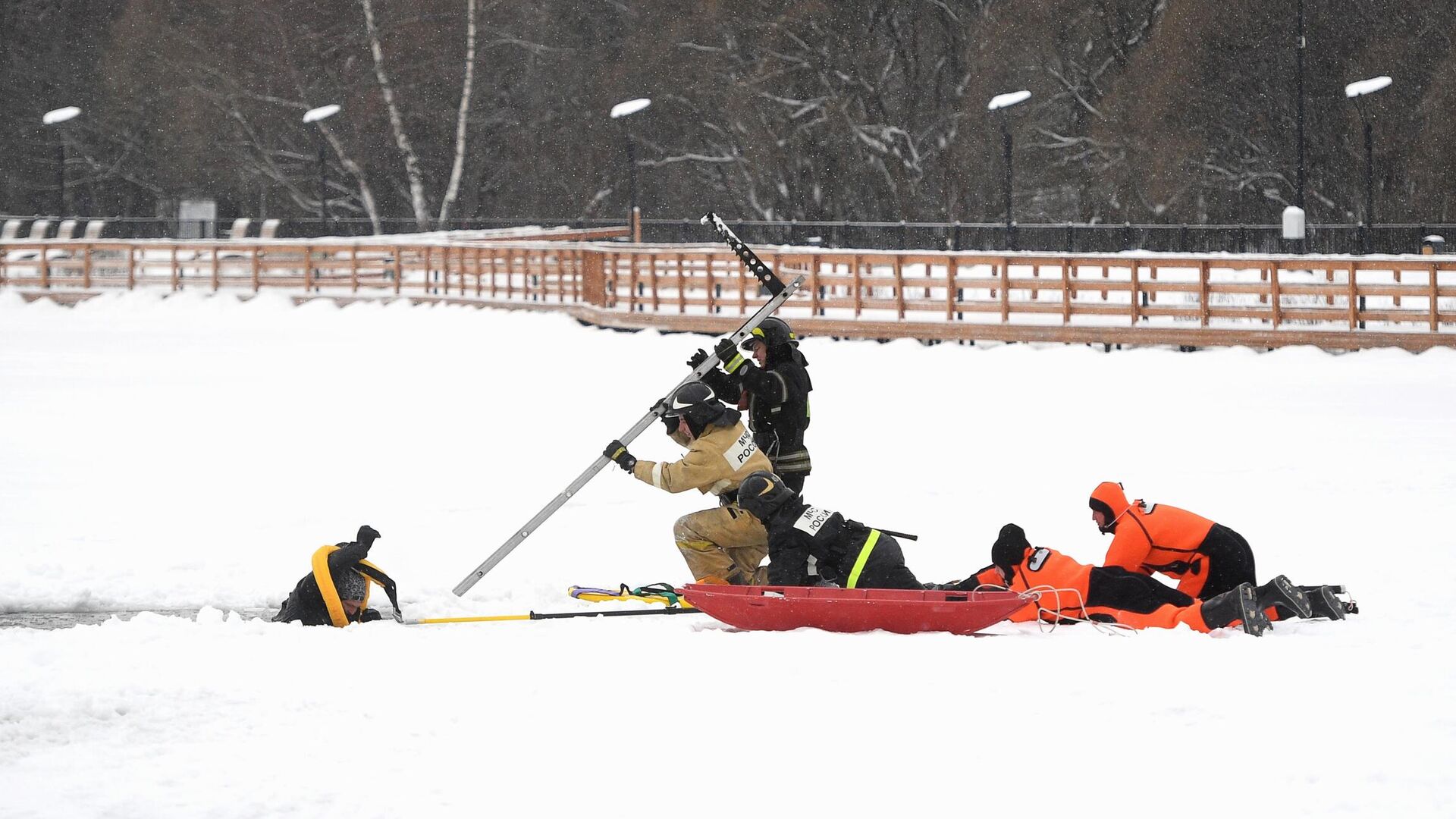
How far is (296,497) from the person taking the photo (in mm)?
12539

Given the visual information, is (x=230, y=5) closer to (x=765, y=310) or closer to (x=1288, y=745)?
(x=765, y=310)

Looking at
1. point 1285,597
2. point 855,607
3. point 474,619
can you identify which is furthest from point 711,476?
point 1285,597

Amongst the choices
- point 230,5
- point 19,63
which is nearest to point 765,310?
point 230,5

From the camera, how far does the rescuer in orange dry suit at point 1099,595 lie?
785cm

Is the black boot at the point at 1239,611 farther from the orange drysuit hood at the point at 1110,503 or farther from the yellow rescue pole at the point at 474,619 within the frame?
the yellow rescue pole at the point at 474,619

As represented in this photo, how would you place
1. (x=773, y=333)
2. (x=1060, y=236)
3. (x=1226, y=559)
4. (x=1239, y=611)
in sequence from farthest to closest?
1. (x=1060, y=236)
2. (x=773, y=333)
3. (x=1226, y=559)
4. (x=1239, y=611)

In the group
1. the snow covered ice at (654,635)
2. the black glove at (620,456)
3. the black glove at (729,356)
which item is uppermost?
the black glove at (729,356)

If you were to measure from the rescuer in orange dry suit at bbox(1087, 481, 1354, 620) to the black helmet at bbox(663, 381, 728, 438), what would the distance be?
75.6 inches

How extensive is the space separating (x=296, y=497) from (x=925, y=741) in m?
7.15

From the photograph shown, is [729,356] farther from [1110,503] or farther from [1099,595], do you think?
[1099,595]

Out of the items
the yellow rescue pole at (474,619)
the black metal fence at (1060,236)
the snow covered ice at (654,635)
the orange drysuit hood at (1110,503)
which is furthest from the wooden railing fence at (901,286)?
the yellow rescue pole at (474,619)

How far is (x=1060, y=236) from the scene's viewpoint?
112 feet

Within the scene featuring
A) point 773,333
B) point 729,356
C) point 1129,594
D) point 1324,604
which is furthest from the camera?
point 773,333

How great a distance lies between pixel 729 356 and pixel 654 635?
1873 mm
